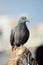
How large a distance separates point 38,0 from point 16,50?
625 millimetres

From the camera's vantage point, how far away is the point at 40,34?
91.0 inches

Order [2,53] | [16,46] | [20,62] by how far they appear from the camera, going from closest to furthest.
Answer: [20,62], [16,46], [2,53]

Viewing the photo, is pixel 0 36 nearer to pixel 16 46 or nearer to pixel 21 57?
pixel 16 46

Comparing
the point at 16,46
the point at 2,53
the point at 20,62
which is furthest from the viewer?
the point at 2,53

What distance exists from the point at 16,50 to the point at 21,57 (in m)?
0.07

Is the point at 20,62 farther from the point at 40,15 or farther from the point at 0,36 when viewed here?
the point at 40,15

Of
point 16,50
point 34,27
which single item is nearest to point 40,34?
point 34,27

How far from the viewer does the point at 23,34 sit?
1991mm

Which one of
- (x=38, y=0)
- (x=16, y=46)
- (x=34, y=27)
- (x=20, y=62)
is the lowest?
(x=20, y=62)

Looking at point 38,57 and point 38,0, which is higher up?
point 38,0

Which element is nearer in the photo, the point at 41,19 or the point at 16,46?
the point at 16,46

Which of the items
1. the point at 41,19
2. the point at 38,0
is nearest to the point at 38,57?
the point at 41,19

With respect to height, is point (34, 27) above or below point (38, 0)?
below

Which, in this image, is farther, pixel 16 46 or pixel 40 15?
pixel 40 15
